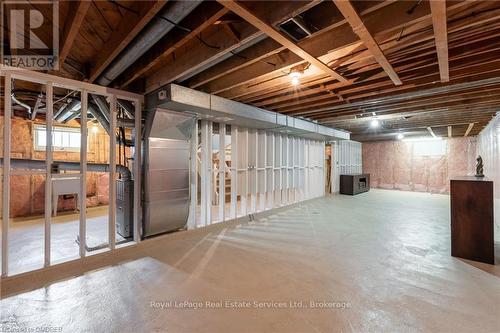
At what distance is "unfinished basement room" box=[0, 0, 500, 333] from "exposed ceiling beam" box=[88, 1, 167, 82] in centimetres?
2

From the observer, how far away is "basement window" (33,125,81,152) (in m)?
5.13

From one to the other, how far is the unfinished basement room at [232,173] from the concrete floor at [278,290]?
18 millimetres

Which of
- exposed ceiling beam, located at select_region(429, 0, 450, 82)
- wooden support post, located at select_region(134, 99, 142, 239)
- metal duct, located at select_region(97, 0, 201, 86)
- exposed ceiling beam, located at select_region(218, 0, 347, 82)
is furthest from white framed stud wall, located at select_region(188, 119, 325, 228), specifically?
exposed ceiling beam, located at select_region(429, 0, 450, 82)

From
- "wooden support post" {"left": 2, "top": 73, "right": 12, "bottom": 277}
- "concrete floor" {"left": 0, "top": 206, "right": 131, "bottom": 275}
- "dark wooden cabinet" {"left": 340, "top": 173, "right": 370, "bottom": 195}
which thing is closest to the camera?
→ "wooden support post" {"left": 2, "top": 73, "right": 12, "bottom": 277}

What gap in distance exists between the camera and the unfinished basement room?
5.53 ft

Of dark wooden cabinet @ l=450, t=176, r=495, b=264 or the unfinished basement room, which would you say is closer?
the unfinished basement room

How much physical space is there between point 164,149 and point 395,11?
A: 2976mm

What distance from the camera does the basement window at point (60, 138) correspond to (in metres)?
5.13

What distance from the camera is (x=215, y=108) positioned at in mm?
3334

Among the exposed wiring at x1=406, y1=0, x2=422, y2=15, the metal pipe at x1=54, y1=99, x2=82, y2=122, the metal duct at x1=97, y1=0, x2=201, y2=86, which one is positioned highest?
the exposed wiring at x1=406, y1=0, x2=422, y2=15

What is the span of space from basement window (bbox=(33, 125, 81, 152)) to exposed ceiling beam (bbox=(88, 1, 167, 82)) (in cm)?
406

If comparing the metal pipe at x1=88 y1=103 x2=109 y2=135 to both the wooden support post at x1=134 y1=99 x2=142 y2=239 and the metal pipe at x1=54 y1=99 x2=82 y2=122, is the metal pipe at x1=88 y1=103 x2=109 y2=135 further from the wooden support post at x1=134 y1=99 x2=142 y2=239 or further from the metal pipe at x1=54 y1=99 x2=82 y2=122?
the wooden support post at x1=134 y1=99 x2=142 y2=239

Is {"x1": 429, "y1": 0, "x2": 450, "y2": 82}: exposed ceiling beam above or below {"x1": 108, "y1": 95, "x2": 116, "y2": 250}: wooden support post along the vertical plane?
above

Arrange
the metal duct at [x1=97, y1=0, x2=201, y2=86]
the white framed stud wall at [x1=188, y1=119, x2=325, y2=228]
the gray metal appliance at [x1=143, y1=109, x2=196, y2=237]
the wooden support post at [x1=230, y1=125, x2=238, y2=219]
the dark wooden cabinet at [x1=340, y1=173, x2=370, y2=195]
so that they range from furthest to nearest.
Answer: the dark wooden cabinet at [x1=340, y1=173, x2=370, y2=195], the wooden support post at [x1=230, y1=125, x2=238, y2=219], the white framed stud wall at [x1=188, y1=119, x2=325, y2=228], the gray metal appliance at [x1=143, y1=109, x2=196, y2=237], the metal duct at [x1=97, y1=0, x2=201, y2=86]
